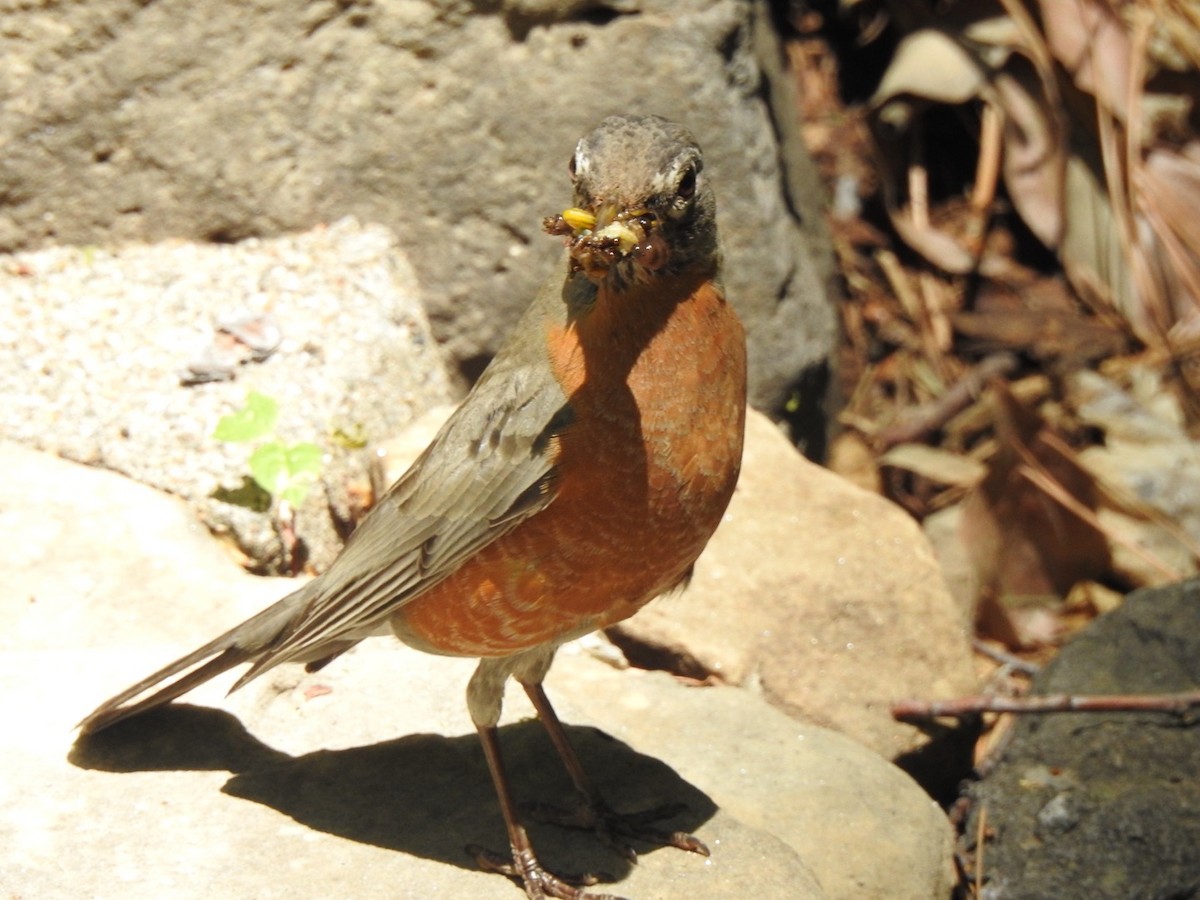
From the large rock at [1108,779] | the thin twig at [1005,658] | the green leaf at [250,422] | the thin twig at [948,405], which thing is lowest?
the thin twig at [1005,658]

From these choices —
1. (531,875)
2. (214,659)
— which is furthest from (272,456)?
(531,875)

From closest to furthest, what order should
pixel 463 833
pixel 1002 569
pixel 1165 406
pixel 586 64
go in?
pixel 463 833, pixel 586 64, pixel 1002 569, pixel 1165 406

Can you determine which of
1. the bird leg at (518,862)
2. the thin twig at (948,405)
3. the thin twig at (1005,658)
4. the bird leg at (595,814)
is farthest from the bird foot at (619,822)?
the thin twig at (948,405)

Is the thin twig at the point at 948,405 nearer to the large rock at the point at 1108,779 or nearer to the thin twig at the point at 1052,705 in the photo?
the large rock at the point at 1108,779

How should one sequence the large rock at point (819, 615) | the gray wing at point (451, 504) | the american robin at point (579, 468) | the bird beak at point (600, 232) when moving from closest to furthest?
the bird beak at point (600, 232)
the american robin at point (579, 468)
the gray wing at point (451, 504)
the large rock at point (819, 615)

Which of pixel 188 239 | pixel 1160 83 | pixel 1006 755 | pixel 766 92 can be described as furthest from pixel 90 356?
pixel 1160 83

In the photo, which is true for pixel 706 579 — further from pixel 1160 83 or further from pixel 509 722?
pixel 1160 83
